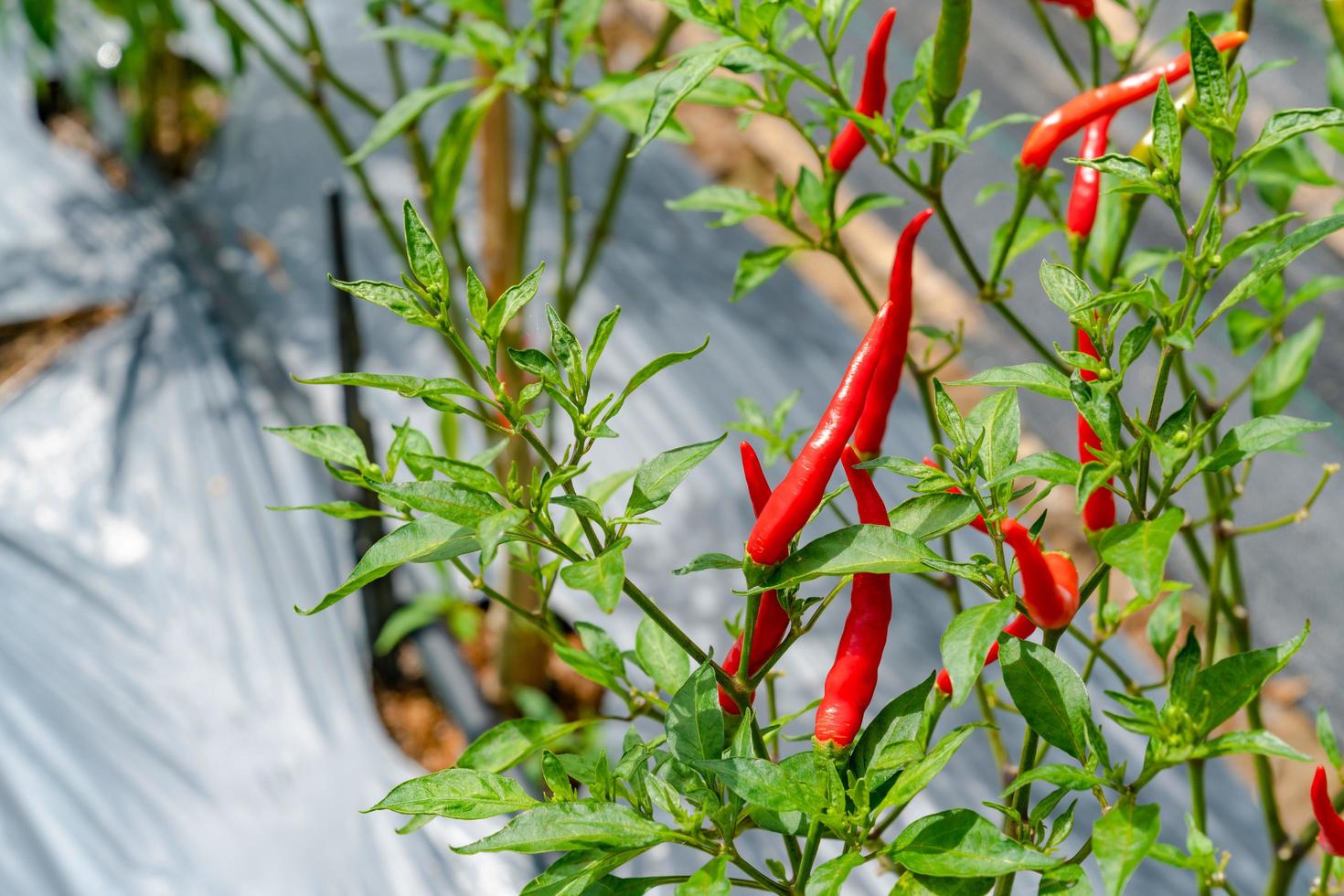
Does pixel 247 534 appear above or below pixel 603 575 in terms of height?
above

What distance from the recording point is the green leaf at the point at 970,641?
56 cm

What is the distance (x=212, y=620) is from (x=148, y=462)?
0.45 metres

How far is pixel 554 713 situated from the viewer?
6.45 ft

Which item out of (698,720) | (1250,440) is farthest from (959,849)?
(1250,440)

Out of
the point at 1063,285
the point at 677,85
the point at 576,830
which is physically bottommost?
the point at 576,830

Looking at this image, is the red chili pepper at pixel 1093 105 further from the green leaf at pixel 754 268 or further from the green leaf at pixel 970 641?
the green leaf at pixel 970 641

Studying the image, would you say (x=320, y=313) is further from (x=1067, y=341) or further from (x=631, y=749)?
(x=631, y=749)

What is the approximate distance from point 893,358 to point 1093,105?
0.82 ft

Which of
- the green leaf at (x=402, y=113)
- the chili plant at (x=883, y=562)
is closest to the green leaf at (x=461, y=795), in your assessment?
the chili plant at (x=883, y=562)

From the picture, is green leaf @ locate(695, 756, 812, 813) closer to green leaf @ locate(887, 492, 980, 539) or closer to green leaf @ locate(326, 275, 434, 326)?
green leaf @ locate(887, 492, 980, 539)

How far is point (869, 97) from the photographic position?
2.82ft

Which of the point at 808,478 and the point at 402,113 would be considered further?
the point at 402,113

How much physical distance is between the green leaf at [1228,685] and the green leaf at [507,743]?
38 centimetres

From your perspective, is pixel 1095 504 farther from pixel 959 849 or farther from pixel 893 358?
pixel 959 849
